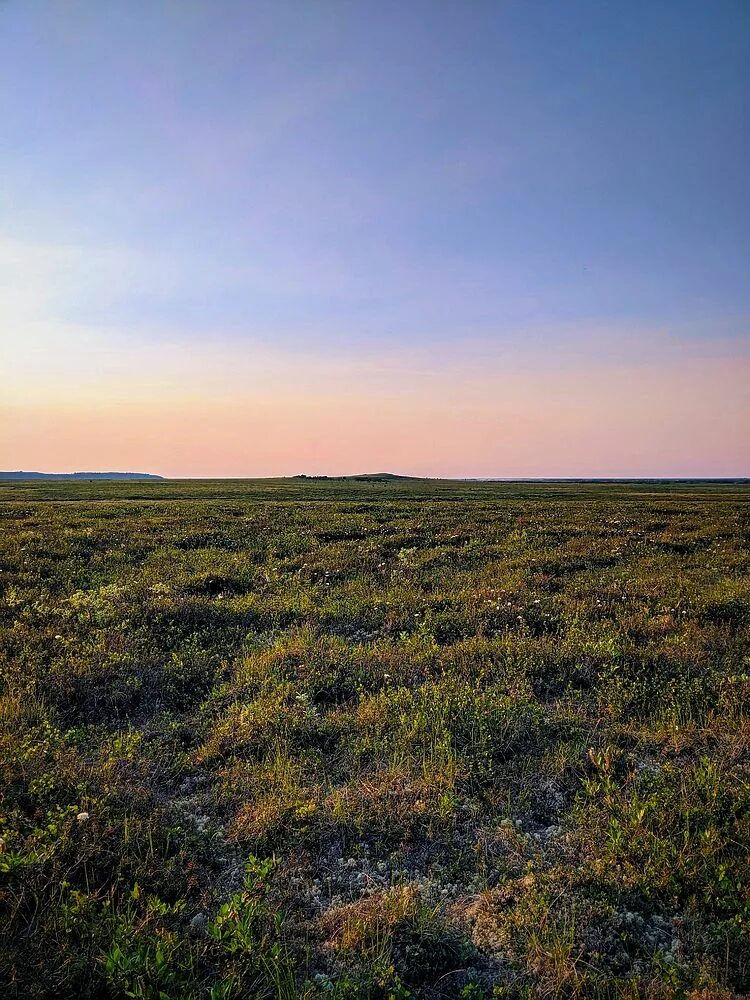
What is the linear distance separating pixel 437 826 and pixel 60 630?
774 cm

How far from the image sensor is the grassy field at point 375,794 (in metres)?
3.75

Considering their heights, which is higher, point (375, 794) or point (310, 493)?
point (310, 493)

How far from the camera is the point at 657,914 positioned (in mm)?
4133

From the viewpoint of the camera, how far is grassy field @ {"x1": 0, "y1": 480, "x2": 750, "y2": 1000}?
375 centimetres

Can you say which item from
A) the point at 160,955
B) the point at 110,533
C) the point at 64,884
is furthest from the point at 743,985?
the point at 110,533

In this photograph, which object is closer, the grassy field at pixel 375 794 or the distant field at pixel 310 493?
the grassy field at pixel 375 794

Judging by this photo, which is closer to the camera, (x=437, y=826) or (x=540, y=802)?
(x=437, y=826)

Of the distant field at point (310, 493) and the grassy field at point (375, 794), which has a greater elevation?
the distant field at point (310, 493)

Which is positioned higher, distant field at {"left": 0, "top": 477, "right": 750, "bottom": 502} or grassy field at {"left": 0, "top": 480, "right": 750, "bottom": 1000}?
distant field at {"left": 0, "top": 477, "right": 750, "bottom": 502}

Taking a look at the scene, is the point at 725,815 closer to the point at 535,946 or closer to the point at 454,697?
the point at 535,946

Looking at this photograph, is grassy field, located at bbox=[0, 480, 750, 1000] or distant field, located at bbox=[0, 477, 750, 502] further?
distant field, located at bbox=[0, 477, 750, 502]

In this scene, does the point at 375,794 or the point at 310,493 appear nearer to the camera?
the point at 375,794

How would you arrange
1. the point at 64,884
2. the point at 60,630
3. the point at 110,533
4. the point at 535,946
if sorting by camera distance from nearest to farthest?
1. the point at 535,946
2. the point at 64,884
3. the point at 60,630
4. the point at 110,533

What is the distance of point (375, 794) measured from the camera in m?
5.50
